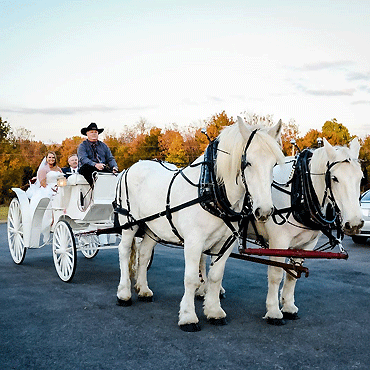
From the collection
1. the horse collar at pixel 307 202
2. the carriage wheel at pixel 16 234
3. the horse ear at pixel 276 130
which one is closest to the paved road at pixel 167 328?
the carriage wheel at pixel 16 234

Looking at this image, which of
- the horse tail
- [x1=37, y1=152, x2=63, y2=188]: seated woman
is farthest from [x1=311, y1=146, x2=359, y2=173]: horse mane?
[x1=37, y1=152, x2=63, y2=188]: seated woman

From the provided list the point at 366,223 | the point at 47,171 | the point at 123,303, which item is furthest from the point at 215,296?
the point at 366,223

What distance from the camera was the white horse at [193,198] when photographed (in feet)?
12.8

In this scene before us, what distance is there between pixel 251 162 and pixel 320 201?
3.34 ft

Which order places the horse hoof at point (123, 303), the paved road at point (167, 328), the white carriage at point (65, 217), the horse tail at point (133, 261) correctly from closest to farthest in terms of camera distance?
the paved road at point (167, 328) < the horse hoof at point (123, 303) < the horse tail at point (133, 261) < the white carriage at point (65, 217)

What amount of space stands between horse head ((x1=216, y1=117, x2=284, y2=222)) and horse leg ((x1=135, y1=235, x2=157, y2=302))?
7.02ft

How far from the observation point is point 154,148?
4869cm

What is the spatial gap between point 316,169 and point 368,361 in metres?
1.84

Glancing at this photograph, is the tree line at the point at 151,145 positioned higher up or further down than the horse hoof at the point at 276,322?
higher up

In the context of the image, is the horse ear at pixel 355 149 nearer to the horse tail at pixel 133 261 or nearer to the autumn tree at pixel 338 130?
the horse tail at pixel 133 261

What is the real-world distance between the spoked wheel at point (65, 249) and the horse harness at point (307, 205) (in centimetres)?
334

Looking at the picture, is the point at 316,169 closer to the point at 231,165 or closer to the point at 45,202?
the point at 231,165

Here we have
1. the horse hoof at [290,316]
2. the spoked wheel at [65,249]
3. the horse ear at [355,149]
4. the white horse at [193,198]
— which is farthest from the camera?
the spoked wheel at [65,249]

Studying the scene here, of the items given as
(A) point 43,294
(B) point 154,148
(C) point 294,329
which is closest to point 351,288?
(C) point 294,329
